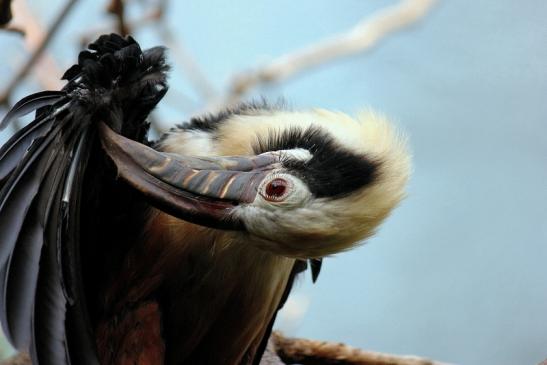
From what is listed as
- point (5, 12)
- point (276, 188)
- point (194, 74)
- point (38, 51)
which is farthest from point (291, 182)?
point (194, 74)

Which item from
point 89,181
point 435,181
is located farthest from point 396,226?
point 89,181

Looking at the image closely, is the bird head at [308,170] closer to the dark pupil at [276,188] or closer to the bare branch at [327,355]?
the dark pupil at [276,188]

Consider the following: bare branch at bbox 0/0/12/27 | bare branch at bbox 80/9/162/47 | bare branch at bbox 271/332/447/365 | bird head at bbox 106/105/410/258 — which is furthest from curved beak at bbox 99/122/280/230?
bare branch at bbox 80/9/162/47

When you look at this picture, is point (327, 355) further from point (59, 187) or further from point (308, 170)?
point (59, 187)

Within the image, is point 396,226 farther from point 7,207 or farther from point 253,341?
point 7,207

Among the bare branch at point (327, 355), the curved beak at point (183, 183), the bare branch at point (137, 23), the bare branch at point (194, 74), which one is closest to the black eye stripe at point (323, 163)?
the curved beak at point (183, 183)

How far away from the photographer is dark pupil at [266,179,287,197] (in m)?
2.76

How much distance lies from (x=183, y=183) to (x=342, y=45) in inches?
157

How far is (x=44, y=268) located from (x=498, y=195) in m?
4.70

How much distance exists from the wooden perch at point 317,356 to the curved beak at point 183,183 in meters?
1.00

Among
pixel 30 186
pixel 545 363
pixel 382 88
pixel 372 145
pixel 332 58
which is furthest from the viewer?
pixel 382 88

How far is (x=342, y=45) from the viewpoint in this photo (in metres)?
6.55

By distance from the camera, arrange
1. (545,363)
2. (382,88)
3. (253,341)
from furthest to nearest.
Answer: (382,88) → (253,341) → (545,363)

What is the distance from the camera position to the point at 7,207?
274cm
